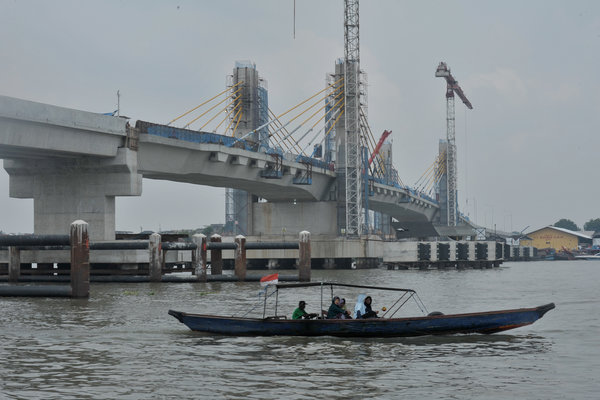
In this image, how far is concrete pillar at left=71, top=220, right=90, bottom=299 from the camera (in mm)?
41906

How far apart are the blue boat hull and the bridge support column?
1365 inches

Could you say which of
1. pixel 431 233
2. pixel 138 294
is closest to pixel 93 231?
pixel 138 294

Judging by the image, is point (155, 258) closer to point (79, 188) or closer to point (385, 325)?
point (79, 188)

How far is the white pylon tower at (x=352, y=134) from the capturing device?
10850 cm

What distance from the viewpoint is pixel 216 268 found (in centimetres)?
6219

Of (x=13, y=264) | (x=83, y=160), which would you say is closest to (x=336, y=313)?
(x=13, y=264)

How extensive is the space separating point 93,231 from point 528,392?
46.3m

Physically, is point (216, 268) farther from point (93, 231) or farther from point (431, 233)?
point (431, 233)

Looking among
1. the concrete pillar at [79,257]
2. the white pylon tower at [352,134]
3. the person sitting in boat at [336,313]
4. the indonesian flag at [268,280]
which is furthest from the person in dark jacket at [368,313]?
the white pylon tower at [352,134]

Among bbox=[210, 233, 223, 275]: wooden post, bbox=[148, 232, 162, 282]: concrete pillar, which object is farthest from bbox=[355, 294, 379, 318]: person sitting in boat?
bbox=[210, 233, 223, 275]: wooden post

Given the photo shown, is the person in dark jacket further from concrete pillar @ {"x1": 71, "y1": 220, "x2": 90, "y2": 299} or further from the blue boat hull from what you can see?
concrete pillar @ {"x1": 71, "y1": 220, "x2": 90, "y2": 299}

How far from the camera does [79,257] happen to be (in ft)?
Answer: 137

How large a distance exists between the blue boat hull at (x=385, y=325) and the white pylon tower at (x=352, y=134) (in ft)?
258

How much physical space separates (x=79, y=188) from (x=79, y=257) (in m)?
21.8
